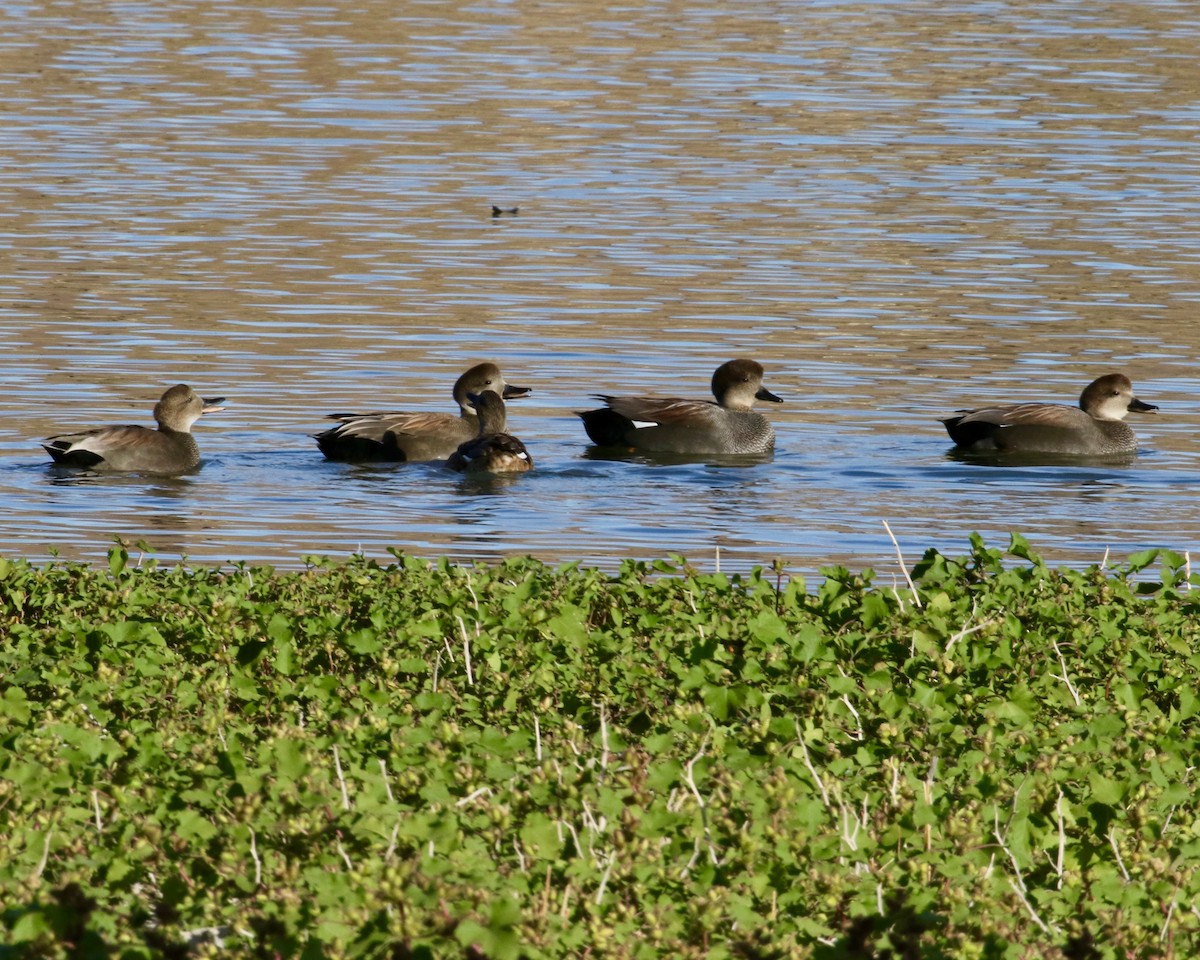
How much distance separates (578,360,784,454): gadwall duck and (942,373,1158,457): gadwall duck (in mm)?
1430

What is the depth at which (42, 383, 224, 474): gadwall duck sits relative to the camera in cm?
1532

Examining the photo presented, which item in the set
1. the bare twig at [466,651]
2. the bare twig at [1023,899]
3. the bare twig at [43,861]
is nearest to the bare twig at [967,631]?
the bare twig at [466,651]

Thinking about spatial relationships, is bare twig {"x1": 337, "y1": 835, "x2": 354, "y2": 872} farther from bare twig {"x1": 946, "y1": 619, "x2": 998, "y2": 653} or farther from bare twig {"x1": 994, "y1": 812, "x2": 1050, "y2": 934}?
bare twig {"x1": 946, "y1": 619, "x2": 998, "y2": 653}

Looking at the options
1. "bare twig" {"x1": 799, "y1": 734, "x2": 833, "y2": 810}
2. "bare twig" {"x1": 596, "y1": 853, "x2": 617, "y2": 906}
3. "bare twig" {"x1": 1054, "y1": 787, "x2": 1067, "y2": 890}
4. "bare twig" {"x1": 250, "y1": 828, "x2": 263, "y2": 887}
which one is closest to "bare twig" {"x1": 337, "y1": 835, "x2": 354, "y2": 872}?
"bare twig" {"x1": 250, "y1": 828, "x2": 263, "y2": 887}

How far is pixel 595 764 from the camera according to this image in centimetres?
728

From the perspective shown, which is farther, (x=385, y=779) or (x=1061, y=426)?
(x=1061, y=426)

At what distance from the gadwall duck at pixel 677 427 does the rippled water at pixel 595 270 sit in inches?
7.6

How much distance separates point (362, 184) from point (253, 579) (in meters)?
20.3

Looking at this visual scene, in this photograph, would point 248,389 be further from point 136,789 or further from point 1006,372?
point 136,789

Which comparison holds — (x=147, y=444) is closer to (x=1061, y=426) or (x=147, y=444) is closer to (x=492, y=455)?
(x=492, y=455)

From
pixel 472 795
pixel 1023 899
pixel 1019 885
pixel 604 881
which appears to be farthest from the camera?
pixel 472 795

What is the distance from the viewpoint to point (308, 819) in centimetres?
619

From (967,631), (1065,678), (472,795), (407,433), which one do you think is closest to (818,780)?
(472,795)

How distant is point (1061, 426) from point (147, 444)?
21.5ft
